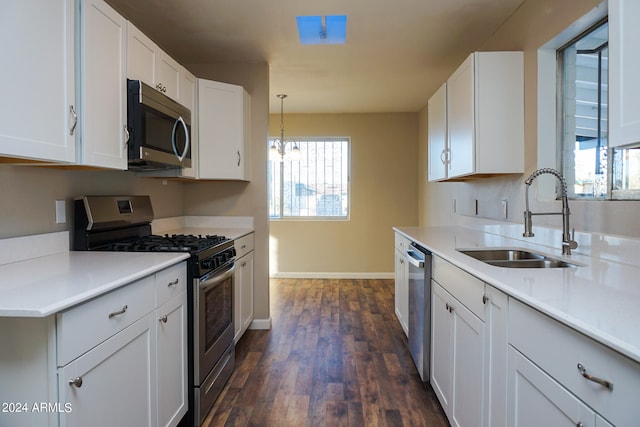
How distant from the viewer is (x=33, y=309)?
0.96 m

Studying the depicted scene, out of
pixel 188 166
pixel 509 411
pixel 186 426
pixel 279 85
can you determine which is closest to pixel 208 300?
Result: pixel 186 426

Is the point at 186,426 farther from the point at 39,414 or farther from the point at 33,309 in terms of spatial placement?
the point at 33,309

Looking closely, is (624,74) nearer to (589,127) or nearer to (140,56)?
(589,127)

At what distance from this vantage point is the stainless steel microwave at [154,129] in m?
1.96

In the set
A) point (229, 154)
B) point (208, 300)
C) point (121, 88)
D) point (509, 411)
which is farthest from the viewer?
point (229, 154)

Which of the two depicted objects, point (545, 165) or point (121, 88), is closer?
point (121, 88)

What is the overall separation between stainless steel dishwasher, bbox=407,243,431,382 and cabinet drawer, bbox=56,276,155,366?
5.03 ft

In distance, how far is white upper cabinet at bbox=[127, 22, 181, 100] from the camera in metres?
2.00

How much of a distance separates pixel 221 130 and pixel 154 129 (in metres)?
0.95

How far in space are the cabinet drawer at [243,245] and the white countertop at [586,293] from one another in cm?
162

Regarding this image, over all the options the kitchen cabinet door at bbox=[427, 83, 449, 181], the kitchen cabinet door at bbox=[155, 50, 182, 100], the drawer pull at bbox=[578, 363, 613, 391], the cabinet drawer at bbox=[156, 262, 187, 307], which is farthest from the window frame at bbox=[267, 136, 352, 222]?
the drawer pull at bbox=[578, 363, 613, 391]

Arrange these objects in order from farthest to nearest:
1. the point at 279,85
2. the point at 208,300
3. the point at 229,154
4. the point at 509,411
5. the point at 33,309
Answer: the point at 279,85, the point at 229,154, the point at 208,300, the point at 509,411, the point at 33,309

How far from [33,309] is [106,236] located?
128 centimetres

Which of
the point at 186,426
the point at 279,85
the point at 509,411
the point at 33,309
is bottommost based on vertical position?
the point at 186,426
